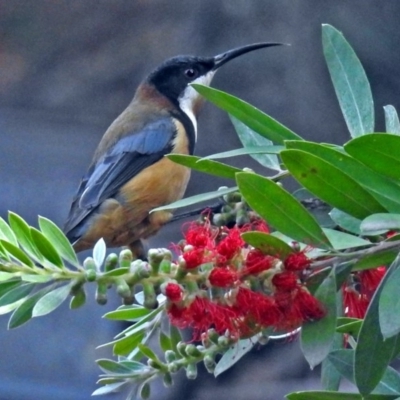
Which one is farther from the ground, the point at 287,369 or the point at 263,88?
the point at 263,88

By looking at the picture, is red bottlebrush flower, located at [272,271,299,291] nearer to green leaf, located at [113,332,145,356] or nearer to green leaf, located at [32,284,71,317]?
green leaf, located at [32,284,71,317]

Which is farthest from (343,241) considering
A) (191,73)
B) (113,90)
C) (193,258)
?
(113,90)

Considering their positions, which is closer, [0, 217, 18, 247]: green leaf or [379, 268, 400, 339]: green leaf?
[379, 268, 400, 339]: green leaf

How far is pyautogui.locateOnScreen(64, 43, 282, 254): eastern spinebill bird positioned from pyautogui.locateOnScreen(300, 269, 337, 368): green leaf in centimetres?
156

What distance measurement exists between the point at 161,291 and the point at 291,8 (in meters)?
3.04

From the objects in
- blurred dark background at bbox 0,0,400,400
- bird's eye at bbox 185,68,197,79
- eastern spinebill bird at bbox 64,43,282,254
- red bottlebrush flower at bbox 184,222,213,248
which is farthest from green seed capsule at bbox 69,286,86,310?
blurred dark background at bbox 0,0,400,400

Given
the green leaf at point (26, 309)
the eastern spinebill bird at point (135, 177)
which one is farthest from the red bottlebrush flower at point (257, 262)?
the eastern spinebill bird at point (135, 177)

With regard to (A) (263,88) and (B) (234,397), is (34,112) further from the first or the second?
(B) (234,397)

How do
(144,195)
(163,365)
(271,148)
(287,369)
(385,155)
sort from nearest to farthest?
(385,155)
(271,148)
(163,365)
(144,195)
(287,369)

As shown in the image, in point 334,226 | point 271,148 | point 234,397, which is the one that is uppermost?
point 271,148

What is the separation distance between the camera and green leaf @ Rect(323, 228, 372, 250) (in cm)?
88

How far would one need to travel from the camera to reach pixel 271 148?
1029mm

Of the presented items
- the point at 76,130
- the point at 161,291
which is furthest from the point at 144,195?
the point at 161,291

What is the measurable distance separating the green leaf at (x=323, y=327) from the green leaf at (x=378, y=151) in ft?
0.38
